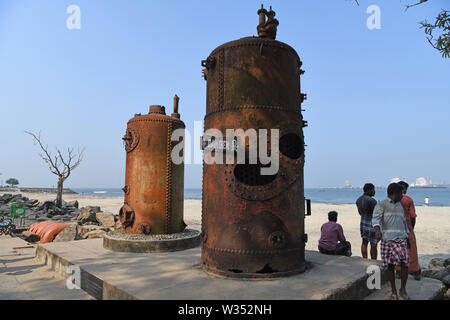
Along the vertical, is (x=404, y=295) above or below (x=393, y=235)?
below

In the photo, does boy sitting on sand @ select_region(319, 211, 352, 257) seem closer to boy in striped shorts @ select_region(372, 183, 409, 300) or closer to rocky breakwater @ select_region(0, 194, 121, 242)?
boy in striped shorts @ select_region(372, 183, 409, 300)

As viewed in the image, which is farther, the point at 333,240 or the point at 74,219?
the point at 74,219

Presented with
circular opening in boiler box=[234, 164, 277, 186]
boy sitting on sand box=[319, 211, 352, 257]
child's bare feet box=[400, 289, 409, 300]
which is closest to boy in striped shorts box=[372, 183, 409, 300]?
child's bare feet box=[400, 289, 409, 300]

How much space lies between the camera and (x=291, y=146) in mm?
5242

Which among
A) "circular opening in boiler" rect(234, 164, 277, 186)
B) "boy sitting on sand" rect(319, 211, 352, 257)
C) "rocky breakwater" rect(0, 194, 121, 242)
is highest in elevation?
"circular opening in boiler" rect(234, 164, 277, 186)

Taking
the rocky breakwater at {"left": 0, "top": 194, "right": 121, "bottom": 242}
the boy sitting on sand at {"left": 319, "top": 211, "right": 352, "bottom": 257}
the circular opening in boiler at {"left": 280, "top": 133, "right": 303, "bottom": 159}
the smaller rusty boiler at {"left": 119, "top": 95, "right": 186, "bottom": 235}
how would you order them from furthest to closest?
the rocky breakwater at {"left": 0, "top": 194, "right": 121, "bottom": 242} → the smaller rusty boiler at {"left": 119, "top": 95, "right": 186, "bottom": 235} → the boy sitting on sand at {"left": 319, "top": 211, "right": 352, "bottom": 257} → the circular opening in boiler at {"left": 280, "top": 133, "right": 303, "bottom": 159}

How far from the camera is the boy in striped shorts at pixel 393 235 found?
167 inches

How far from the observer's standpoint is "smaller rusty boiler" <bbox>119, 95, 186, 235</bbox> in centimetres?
796

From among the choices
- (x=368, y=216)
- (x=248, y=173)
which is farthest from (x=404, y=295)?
(x=248, y=173)

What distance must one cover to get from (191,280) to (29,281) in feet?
11.5

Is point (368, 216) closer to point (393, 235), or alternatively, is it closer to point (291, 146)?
point (393, 235)

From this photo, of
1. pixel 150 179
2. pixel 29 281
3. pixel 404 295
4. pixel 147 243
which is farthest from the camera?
pixel 150 179

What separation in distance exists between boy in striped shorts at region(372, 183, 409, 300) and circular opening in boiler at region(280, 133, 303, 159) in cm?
153

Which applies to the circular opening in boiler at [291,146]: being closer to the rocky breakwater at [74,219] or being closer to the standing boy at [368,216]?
the standing boy at [368,216]
